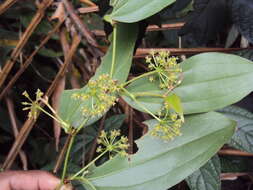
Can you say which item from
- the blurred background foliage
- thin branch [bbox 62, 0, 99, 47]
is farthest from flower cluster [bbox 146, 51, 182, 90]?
thin branch [bbox 62, 0, 99, 47]

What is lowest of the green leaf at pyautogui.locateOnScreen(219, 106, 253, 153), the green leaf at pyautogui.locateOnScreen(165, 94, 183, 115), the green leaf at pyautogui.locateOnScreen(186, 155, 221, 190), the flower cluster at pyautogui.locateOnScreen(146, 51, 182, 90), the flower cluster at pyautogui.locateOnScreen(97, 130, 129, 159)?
the green leaf at pyautogui.locateOnScreen(186, 155, 221, 190)

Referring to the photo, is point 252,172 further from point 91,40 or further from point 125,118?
point 91,40

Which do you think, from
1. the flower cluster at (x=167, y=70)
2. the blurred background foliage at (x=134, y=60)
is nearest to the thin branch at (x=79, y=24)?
the blurred background foliage at (x=134, y=60)

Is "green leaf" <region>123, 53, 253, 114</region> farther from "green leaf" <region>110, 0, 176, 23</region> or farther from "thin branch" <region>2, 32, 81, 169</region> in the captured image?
"thin branch" <region>2, 32, 81, 169</region>

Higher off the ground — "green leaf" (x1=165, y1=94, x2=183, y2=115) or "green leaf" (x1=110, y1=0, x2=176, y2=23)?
"green leaf" (x1=110, y1=0, x2=176, y2=23)

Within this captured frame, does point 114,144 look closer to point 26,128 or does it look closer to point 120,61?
point 120,61

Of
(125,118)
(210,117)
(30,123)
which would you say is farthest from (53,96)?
(210,117)

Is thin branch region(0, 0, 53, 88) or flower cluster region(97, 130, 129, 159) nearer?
flower cluster region(97, 130, 129, 159)
